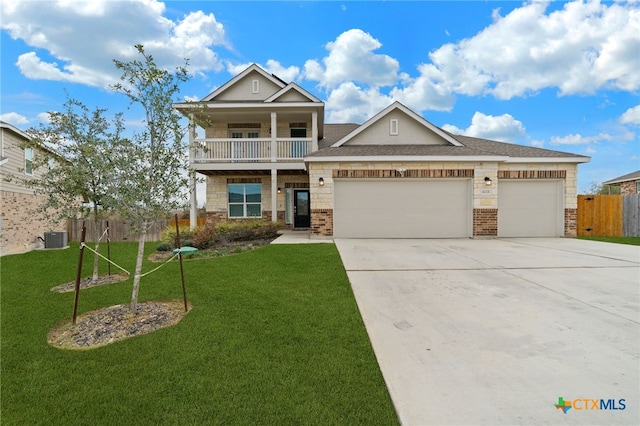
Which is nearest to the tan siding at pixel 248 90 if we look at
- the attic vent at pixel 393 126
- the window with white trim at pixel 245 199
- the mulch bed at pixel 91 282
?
the window with white trim at pixel 245 199

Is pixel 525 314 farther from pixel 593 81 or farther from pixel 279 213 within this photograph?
pixel 593 81

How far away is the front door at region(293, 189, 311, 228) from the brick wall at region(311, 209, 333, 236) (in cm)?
447

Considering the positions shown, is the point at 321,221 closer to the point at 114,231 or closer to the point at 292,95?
the point at 292,95

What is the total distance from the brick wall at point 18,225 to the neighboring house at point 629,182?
33582 millimetres

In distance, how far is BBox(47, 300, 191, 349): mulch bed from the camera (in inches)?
144

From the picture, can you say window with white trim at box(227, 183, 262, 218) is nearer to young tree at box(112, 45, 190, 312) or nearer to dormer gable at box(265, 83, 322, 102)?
dormer gable at box(265, 83, 322, 102)

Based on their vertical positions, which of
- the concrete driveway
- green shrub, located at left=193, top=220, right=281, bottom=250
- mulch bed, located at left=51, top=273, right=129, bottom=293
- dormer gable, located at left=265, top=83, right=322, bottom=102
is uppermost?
dormer gable, located at left=265, top=83, right=322, bottom=102

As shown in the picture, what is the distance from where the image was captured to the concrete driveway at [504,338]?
235 centimetres

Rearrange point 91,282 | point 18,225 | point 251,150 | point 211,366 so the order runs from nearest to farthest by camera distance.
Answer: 1. point 211,366
2. point 91,282
3. point 18,225
4. point 251,150

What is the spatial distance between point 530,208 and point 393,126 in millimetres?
6599

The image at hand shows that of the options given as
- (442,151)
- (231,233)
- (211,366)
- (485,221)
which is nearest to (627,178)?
(485,221)

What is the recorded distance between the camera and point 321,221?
38.2 ft

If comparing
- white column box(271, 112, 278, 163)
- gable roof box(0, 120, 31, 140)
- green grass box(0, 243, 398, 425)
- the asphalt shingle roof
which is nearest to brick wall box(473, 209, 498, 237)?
the asphalt shingle roof

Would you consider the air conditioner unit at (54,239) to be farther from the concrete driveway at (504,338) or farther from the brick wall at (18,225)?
the concrete driveway at (504,338)
